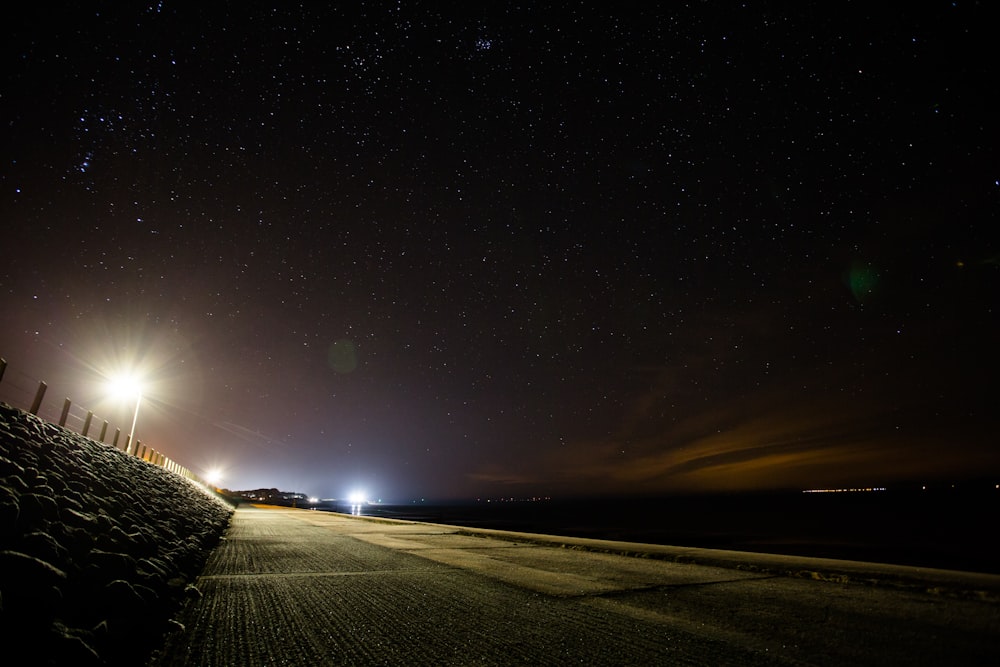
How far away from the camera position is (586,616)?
9.03 feet

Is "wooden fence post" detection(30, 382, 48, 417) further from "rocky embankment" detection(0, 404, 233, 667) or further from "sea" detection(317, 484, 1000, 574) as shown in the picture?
"sea" detection(317, 484, 1000, 574)

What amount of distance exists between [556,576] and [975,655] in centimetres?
281

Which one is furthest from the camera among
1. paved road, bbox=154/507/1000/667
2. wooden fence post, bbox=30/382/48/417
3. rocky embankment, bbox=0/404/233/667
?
wooden fence post, bbox=30/382/48/417

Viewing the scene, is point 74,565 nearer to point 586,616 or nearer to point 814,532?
point 586,616

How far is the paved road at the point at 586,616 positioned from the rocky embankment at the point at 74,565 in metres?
0.23

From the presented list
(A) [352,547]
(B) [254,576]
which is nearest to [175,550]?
(B) [254,576]

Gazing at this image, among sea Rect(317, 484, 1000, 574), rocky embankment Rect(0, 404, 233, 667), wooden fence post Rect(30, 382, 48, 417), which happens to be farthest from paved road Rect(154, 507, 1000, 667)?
sea Rect(317, 484, 1000, 574)

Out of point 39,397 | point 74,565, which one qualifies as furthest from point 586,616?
point 39,397

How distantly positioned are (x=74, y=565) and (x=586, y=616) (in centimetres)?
305

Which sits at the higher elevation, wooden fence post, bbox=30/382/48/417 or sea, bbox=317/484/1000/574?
wooden fence post, bbox=30/382/48/417

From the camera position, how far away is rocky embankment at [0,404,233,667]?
1.84m

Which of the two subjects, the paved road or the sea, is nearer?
the paved road

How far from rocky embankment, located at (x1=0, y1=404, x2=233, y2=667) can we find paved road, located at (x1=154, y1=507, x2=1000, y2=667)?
9.3 inches

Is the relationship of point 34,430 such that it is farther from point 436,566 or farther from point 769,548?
point 769,548
